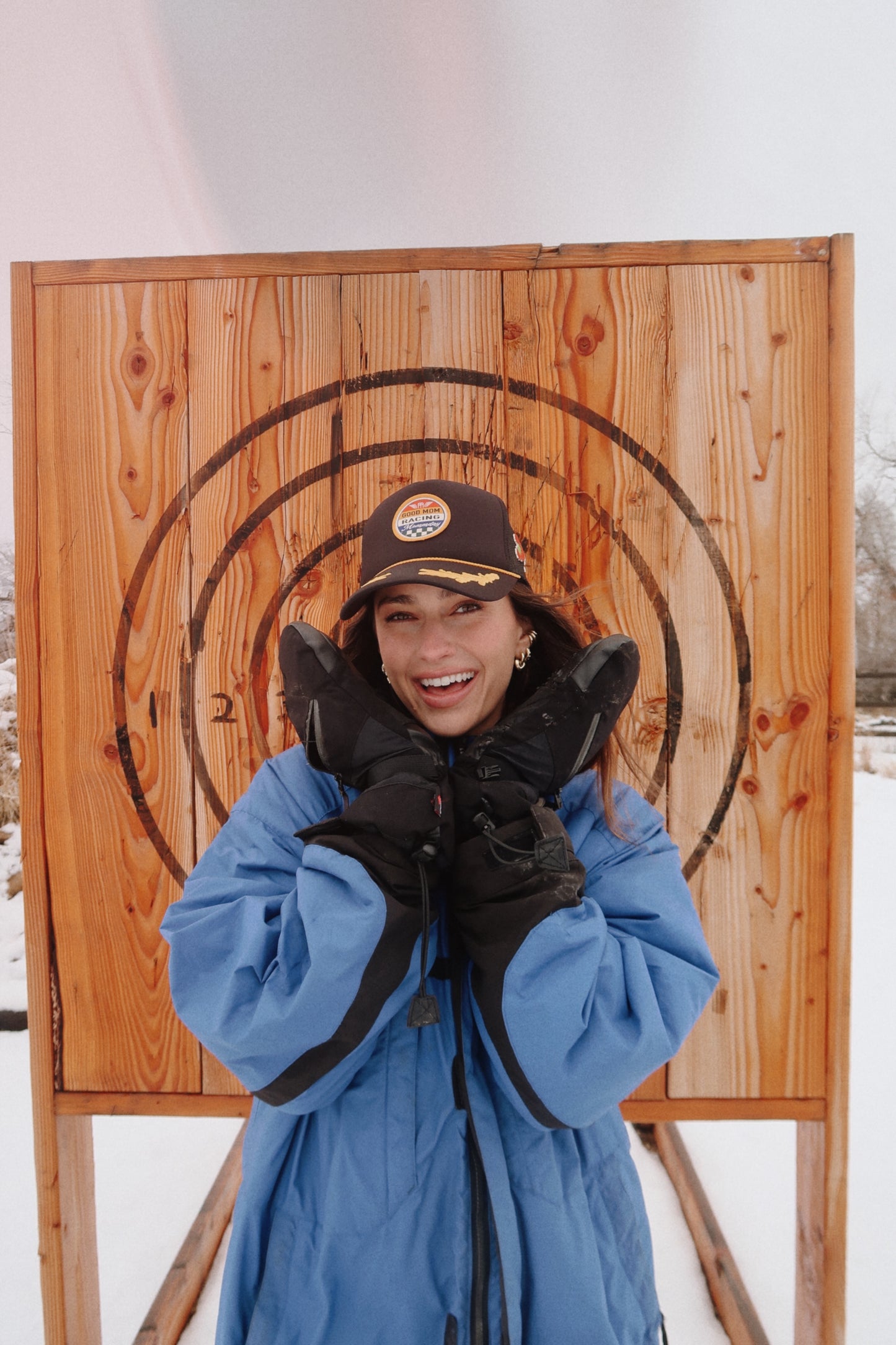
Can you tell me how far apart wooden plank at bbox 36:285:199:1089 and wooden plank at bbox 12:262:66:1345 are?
0.02 metres

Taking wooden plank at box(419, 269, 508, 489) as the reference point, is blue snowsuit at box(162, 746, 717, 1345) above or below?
below

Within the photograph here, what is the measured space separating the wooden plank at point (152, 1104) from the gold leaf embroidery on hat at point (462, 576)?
114 cm

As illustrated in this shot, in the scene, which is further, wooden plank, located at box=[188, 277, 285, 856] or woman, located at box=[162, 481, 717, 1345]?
wooden plank, located at box=[188, 277, 285, 856]

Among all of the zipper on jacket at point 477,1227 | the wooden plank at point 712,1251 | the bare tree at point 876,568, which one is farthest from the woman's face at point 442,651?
the bare tree at point 876,568

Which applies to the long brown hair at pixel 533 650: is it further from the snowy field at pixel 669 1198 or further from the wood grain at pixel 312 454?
the snowy field at pixel 669 1198

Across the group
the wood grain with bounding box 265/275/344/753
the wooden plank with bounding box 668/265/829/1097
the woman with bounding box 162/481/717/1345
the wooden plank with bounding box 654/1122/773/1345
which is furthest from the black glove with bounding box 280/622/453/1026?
the wooden plank with bounding box 654/1122/773/1345

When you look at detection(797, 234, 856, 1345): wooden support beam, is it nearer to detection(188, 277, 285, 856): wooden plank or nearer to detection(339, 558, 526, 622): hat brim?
detection(339, 558, 526, 622): hat brim

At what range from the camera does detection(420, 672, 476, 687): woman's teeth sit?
36.3 inches

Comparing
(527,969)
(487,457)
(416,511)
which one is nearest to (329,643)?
(416,511)

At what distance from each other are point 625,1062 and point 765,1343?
134 centimetres

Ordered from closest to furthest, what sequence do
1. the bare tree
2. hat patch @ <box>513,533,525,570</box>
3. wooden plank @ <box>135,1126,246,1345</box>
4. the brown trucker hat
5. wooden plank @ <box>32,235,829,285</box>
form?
the brown trucker hat < hat patch @ <box>513,533,525,570</box> < wooden plank @ <box>32,235,829,285</box> < wooden plank @ <box>135,1126,246,1345</box> < the bare tree

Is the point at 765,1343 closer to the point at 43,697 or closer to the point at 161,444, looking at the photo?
the point at 43,697

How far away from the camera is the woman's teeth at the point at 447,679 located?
0.92 meters

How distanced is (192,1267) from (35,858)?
1.13 m
